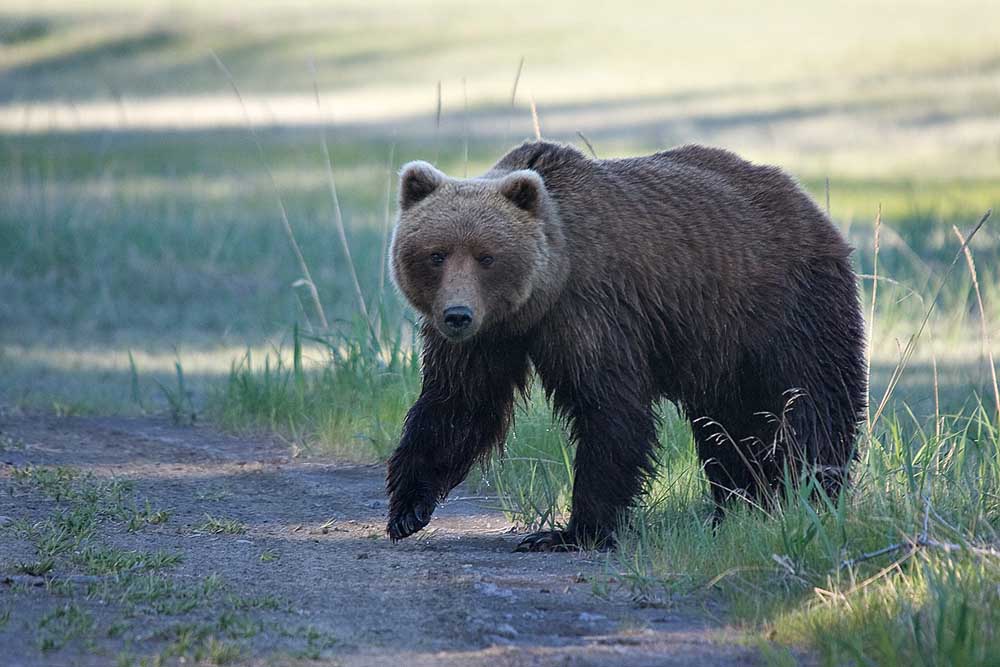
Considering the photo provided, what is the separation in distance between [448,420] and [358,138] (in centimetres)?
1674

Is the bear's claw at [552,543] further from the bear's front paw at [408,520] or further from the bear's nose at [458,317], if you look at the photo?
the bear's nose at [458,317]

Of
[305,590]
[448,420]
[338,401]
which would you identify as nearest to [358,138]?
[338,401]

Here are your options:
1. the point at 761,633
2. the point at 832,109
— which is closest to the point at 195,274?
the point at 761,633

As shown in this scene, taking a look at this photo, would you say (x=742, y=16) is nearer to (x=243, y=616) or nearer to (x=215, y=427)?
(x=215, y=427)

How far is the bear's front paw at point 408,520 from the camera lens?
612 cm

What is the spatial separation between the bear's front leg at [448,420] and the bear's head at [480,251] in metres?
0.19

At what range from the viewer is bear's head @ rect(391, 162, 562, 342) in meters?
5.84

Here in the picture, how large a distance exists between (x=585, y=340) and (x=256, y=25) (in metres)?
29.9

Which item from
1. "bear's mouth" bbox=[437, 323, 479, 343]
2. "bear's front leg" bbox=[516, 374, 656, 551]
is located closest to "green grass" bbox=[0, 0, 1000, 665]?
"bear's front leg" bbox=[516, 374, 656, 551]

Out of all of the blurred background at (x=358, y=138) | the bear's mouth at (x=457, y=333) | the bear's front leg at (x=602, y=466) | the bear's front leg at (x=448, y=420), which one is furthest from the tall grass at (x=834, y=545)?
the bear's mouth at (x=457, y=333)

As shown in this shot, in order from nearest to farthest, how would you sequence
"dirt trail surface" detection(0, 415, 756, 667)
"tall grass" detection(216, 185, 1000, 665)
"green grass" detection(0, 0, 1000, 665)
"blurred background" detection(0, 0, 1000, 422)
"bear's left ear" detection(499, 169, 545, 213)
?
"tall grass" detection(216, 185, 1000, 665), "dirt trail surface" detection(0, 415, 756, 667), "green grass" detection(0, 0, 1000, 665), "bear's left ear" detection(499, 169, 545, 213), "blurred background" detection(0, 0, 1000, 422)

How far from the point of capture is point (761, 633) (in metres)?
4.74

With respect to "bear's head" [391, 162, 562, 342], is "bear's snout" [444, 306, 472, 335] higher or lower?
lower

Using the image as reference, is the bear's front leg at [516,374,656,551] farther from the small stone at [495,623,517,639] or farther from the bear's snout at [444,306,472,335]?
the small stone at [495,623,517,639]
